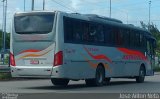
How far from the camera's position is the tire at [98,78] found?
24.5 m

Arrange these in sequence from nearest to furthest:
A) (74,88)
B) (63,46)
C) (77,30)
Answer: (63,46)
(77,30)
(74,88)

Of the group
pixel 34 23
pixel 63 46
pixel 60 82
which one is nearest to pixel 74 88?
pixel 60 82

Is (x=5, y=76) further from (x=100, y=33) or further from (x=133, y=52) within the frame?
(x=100, y=33)

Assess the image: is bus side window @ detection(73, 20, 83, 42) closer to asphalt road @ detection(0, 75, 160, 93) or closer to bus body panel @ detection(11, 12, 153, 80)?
bus body panel @ detection(11, 12, 153, 80)

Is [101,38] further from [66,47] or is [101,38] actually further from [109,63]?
[66,47]

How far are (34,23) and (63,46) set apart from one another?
5.51ft

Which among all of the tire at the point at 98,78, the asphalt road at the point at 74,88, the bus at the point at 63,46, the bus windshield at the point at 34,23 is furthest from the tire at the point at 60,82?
the bus windshield at the point at 34,23

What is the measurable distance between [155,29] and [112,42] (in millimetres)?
77515

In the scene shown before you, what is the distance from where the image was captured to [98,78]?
973 inches

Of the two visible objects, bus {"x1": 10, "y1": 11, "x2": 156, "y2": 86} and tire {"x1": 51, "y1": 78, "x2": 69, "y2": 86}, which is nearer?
bus {"x1": 10, "y1": 11, "x2": 156, "y2": 86}

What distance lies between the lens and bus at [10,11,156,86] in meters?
21.5

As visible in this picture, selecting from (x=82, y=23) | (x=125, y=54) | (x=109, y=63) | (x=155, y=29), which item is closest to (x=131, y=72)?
(x=125, y=54)

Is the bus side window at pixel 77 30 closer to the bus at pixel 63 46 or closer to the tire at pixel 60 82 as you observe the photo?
the bus at pixel 63 46

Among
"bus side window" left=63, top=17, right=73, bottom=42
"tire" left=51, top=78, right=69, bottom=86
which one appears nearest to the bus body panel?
"bus side window" left=63, top=17, right=73, bottom=42
